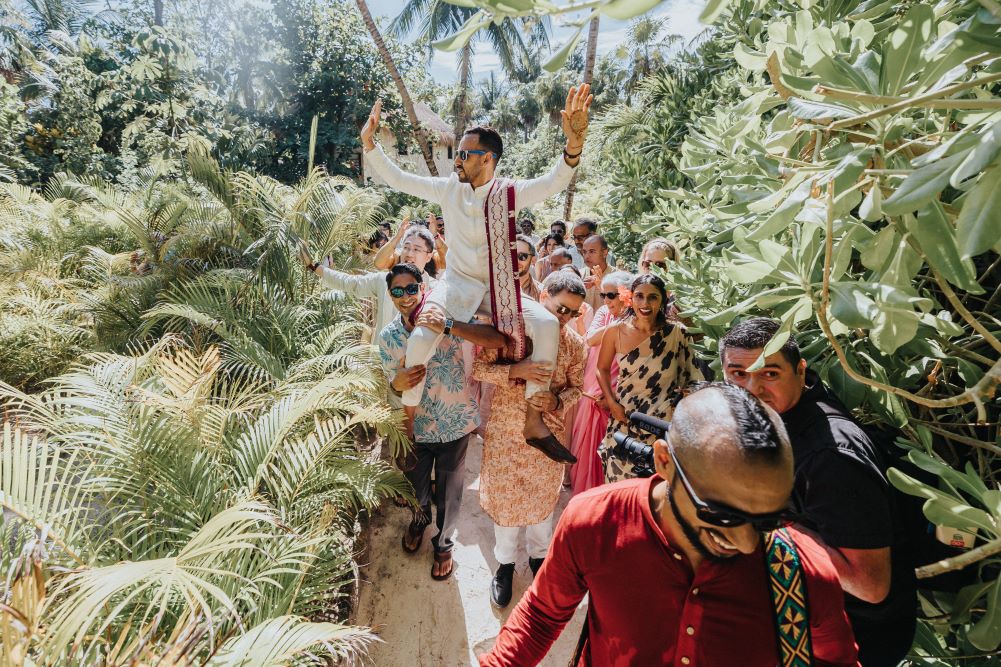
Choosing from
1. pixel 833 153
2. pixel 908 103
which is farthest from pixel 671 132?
pixel 908 103

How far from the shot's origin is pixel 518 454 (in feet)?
9.13

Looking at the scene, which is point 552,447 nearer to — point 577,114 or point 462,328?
point 462,328

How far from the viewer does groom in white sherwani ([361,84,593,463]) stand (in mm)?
2445

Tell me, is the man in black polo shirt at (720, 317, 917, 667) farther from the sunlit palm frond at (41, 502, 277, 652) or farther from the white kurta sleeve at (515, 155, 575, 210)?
the sunlit palm frond at (41, 502, 277, 652)

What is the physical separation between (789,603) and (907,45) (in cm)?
113

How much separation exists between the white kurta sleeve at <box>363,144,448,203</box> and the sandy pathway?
2360 mm

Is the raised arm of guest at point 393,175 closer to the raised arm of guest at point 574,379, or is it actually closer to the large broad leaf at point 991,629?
the raised arm of guest at point 574,379

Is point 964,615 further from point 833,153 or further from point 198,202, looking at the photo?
point 198,202

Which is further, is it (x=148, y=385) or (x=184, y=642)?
(x=148, y=385)

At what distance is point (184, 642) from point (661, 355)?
248 cm

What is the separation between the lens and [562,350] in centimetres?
282

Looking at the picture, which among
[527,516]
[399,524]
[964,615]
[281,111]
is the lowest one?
[399,524]

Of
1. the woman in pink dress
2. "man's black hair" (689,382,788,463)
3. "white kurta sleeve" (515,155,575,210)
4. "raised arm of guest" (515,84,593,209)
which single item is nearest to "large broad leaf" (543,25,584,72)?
"man's black hair" (689,382,788,463)

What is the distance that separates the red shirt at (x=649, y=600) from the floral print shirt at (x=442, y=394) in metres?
1.58
